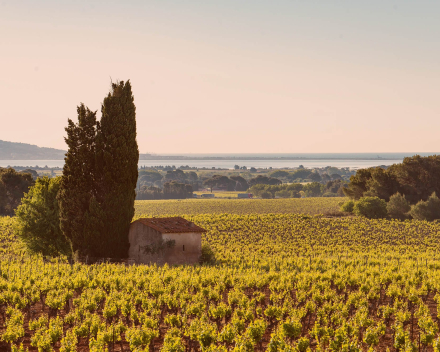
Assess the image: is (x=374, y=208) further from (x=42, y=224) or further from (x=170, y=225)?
(x=42, y=224)

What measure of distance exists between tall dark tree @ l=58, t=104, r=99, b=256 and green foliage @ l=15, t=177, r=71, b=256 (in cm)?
228

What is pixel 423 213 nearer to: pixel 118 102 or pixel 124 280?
pixel 118 102

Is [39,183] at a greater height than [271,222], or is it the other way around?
[39,183]

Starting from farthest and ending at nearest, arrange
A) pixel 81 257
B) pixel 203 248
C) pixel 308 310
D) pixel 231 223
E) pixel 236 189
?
pixel 236 189
pixel 231 223
pixel 203 248
pixel 81 257
pixel 308 310

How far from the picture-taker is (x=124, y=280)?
79.6 feet

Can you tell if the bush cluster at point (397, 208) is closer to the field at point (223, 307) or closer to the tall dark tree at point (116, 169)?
the field at point (223, 307)

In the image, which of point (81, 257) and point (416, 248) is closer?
point (81, 257)

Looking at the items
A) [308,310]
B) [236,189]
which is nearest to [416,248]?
[308,310]

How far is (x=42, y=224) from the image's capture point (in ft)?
120

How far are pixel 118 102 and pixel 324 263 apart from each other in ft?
61.1

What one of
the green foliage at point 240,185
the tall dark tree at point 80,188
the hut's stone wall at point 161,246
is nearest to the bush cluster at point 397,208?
the hut's stone wall at point 161,246

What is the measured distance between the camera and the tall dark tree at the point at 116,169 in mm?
34469

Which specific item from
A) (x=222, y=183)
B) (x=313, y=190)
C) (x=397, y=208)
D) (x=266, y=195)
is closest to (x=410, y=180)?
(x=397, y=208)

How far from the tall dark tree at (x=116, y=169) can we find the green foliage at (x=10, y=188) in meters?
45.8
